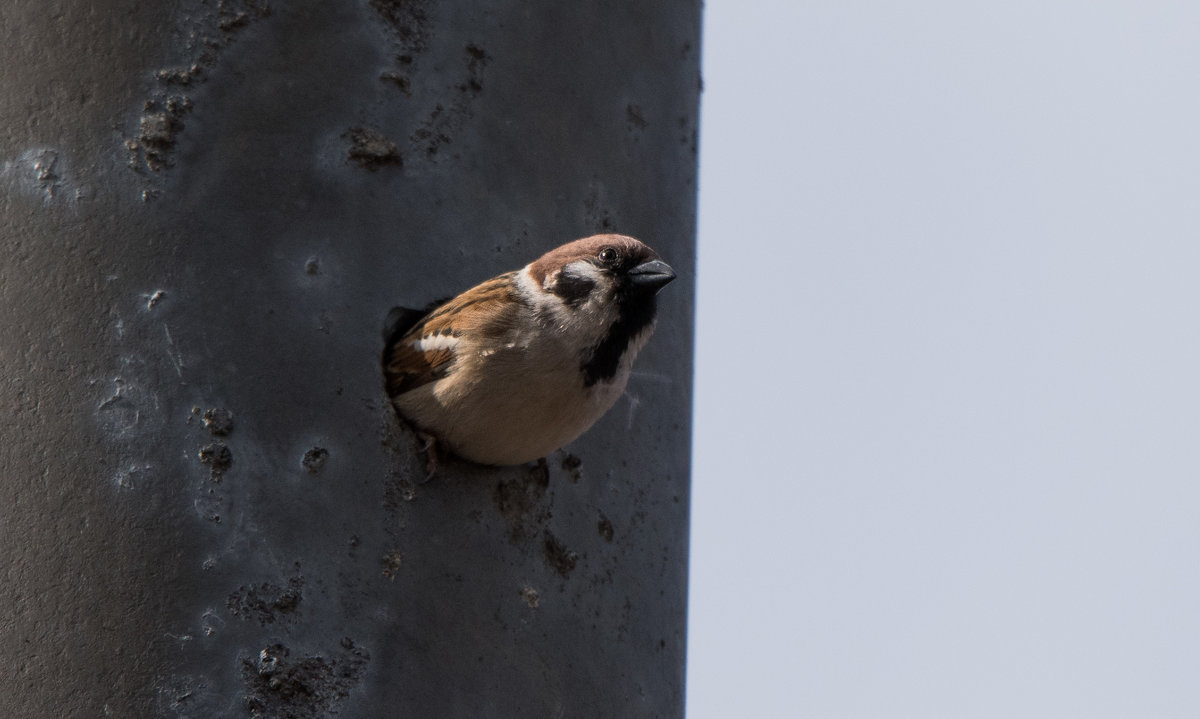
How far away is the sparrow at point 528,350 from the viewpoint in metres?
3.13

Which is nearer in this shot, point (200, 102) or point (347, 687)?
point (347, 687)

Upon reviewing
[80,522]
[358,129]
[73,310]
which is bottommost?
[80,522]

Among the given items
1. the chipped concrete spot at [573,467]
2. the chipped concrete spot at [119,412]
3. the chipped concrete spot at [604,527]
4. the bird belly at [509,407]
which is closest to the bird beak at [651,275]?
the bird belly at [509,407]

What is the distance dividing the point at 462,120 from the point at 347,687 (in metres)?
1.17

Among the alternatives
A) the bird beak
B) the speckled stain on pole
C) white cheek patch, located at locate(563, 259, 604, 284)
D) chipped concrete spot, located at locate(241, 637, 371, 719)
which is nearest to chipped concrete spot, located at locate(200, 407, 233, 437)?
the speckled stain on pole

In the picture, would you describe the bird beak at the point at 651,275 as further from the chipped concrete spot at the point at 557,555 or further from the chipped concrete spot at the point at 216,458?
the chipped concrete spot at the point at 216,458

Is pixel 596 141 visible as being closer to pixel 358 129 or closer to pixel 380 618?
pixel 358 129

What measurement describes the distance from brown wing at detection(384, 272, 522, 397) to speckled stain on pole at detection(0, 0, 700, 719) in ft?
0.16

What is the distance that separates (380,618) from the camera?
2.73 m

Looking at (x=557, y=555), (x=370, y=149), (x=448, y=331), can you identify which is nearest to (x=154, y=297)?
(x=370, y=149)

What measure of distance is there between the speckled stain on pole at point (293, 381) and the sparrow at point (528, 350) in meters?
0.07

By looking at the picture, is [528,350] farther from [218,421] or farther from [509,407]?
[218,421]

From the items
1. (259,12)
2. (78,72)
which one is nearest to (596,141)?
(259,12)

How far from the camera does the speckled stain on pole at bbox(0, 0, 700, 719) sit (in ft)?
8.46
